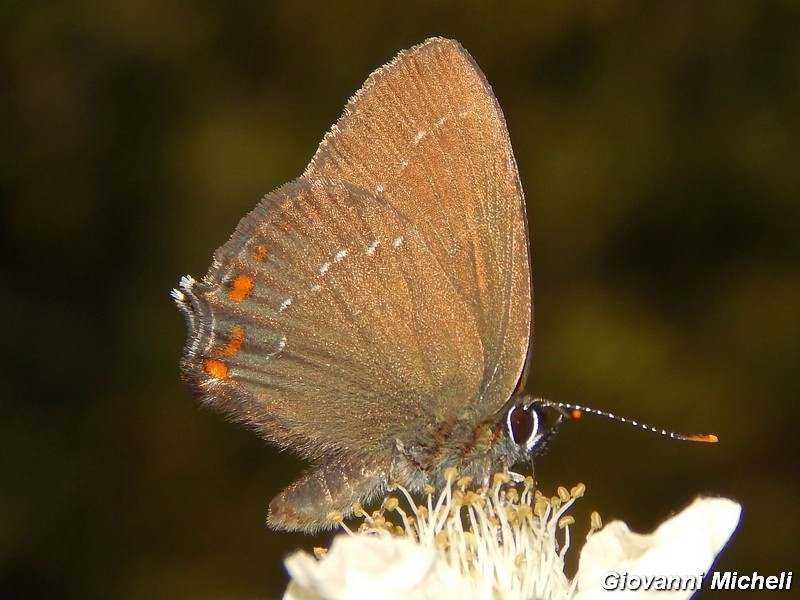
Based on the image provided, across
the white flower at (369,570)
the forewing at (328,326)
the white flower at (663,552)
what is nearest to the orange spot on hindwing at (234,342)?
the forewing at (328,326)

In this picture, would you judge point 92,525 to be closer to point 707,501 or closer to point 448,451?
point 448,451

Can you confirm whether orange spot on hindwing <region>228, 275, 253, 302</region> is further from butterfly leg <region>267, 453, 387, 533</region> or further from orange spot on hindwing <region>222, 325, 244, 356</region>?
butterfly leg <region>267, 453, 387, 533</region>


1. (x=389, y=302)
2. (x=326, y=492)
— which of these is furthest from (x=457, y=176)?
(x=326, y=492)

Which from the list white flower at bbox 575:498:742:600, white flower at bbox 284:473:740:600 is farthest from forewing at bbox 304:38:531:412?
white flower at bbox 575:498:742:600

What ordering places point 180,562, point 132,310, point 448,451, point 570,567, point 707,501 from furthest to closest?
point 132,310 → point 180,562 → point 570,567 → point 448,451 → point 707,501

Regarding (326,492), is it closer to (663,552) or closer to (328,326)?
(328,326)

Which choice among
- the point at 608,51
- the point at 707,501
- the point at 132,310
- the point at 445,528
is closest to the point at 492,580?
the point at 445,528
